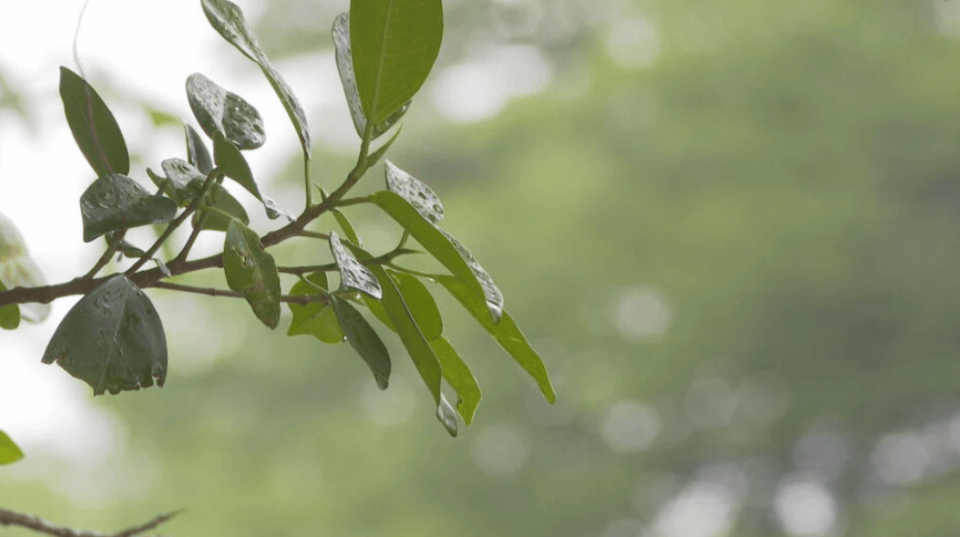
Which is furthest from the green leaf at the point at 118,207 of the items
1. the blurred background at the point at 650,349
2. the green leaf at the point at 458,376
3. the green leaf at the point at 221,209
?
the blurred background at the point at 650,349

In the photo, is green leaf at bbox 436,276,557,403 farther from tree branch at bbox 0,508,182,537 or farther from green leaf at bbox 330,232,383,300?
tree branch at bbox 0,508,182,537

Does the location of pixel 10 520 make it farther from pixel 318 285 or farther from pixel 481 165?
pixel 481 165

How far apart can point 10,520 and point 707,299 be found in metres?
4.46

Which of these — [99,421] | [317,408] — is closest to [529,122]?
[317,408]

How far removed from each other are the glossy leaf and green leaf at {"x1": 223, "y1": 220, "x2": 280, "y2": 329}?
6 cm

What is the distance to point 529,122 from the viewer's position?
205 inches

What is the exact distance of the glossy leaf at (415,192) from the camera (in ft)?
1.40

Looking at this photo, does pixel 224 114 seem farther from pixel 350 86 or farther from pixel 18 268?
pixel 18 268

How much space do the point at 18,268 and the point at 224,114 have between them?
20 cm

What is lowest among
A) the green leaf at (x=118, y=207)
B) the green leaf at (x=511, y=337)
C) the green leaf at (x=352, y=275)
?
the green leaf at (x=118, y=207)

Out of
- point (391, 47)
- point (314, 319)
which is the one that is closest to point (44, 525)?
point (314, 319)

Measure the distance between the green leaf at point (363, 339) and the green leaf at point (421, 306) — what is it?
1.2 inches

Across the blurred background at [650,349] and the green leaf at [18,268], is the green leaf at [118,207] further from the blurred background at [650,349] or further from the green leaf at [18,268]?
the blurred background at [650,349]

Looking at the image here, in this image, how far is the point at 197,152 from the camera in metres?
0.44
